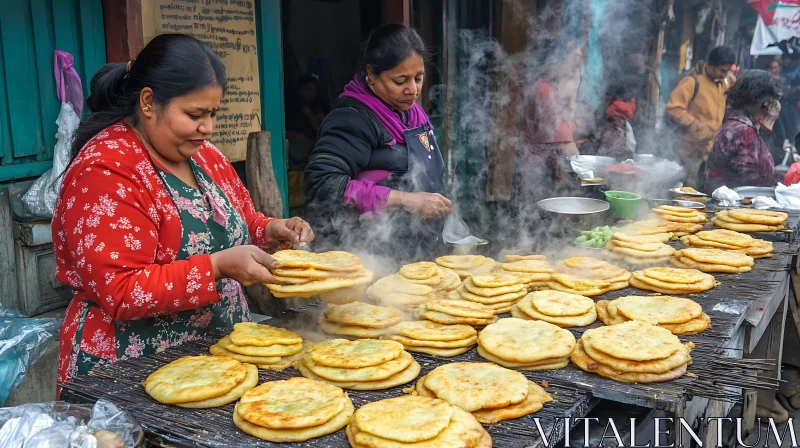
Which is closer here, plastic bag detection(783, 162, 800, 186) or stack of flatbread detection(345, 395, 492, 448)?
stack of flatbread detection(345, 395, 492, 448)

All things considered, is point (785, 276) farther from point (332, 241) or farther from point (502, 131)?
point (502, 131)

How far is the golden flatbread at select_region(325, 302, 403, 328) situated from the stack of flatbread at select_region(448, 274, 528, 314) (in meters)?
0.44

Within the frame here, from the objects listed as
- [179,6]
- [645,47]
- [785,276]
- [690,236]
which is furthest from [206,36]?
[645,47]

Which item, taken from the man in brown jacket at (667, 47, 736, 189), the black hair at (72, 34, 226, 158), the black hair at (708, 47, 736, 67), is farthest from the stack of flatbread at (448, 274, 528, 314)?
the black hair at (708, 47, 736, 67)

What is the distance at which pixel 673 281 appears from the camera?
3266 millimetres

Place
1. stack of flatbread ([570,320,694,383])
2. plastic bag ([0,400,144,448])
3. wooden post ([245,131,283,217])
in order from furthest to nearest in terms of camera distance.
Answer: wooden post ([245,131,283,217]) < stack of flatbread ([570,320,694,383]) < plastic bag ([0,400,144,448])

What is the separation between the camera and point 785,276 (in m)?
4.17

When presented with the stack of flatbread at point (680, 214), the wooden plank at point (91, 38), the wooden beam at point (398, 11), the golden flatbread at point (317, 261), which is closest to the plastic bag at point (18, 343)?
the wooden plank at point (91, 38)

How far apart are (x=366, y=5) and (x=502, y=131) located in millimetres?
2362

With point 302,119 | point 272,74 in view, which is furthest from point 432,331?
point 302,119

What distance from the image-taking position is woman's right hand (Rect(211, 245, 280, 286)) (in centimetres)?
227

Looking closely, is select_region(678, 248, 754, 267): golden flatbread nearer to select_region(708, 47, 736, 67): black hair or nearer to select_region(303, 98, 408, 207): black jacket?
select_region(303, 98, 408, 207): black jacket

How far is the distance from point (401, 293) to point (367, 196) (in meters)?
0.73

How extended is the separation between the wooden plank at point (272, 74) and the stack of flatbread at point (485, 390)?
377cm
